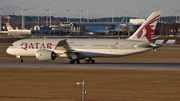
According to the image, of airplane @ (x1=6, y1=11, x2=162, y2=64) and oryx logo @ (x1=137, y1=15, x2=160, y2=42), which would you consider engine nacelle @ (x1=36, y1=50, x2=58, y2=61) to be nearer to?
airplane @ (x1=6, y1=11, x2=162, y2=64)

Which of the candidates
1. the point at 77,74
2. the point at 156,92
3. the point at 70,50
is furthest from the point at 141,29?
the point at 156,92

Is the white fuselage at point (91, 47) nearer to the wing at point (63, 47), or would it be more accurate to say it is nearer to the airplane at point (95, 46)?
the airplane at point (95, 46)

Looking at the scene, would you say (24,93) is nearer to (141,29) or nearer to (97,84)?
(97,84)

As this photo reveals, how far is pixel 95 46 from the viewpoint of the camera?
5638 cm

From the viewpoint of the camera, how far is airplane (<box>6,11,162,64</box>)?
5512cm

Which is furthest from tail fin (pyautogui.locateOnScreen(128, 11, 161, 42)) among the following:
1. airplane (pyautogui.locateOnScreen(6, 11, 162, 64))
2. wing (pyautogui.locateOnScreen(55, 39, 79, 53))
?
wing (pyautogui.locateOnScreen(55, 39, 79, 53))

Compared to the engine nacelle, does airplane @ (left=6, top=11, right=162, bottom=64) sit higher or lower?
higher

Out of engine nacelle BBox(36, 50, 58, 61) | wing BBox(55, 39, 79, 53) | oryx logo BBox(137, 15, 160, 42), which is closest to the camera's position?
engine nacelle BBox(36, 50, 58, 61)

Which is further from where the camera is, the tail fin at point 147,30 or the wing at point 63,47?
the wing at point 63,47

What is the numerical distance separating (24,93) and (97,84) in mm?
6637

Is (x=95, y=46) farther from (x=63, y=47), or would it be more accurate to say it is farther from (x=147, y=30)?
(x=147, y=30)

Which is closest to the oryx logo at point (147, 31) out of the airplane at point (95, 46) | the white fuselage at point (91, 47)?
the airplane at point (95, 46)

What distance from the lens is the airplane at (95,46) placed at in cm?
5512

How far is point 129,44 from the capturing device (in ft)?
181
